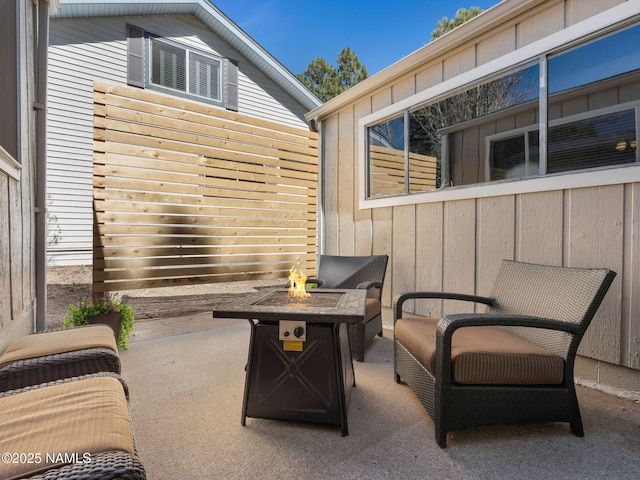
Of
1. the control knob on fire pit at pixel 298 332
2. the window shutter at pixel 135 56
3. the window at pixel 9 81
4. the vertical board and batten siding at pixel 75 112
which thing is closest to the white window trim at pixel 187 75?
the window shutter at pixel 135 56

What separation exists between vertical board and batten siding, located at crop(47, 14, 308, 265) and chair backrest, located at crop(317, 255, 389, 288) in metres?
4.80

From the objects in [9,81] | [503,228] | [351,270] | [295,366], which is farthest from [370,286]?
[9,81]

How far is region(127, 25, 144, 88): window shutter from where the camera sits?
6.23 metres

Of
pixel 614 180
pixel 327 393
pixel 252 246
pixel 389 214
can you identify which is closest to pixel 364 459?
pixel 327 393

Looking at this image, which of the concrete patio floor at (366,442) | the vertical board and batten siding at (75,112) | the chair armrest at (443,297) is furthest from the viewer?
the vertical board and batten siding at (75,112)

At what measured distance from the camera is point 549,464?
1469 mm

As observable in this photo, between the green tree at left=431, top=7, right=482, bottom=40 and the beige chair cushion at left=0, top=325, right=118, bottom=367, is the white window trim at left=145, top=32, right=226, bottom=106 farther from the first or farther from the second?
the green tree at left=431, top=7, right=482, bottom=40

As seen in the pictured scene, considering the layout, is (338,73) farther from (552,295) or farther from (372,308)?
(552,295)

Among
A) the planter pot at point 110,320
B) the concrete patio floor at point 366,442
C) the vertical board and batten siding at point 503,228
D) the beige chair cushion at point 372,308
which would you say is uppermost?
the vertical board and batten siding at point 503,228

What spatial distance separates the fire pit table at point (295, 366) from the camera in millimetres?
1714

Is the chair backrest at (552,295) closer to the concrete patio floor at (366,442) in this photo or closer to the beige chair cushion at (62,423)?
the concrete patio floor at (366,442)

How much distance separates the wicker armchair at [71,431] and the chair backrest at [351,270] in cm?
245

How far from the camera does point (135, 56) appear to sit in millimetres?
6281

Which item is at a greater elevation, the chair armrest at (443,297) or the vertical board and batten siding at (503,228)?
the vertical board and batten siding at (503,228)
